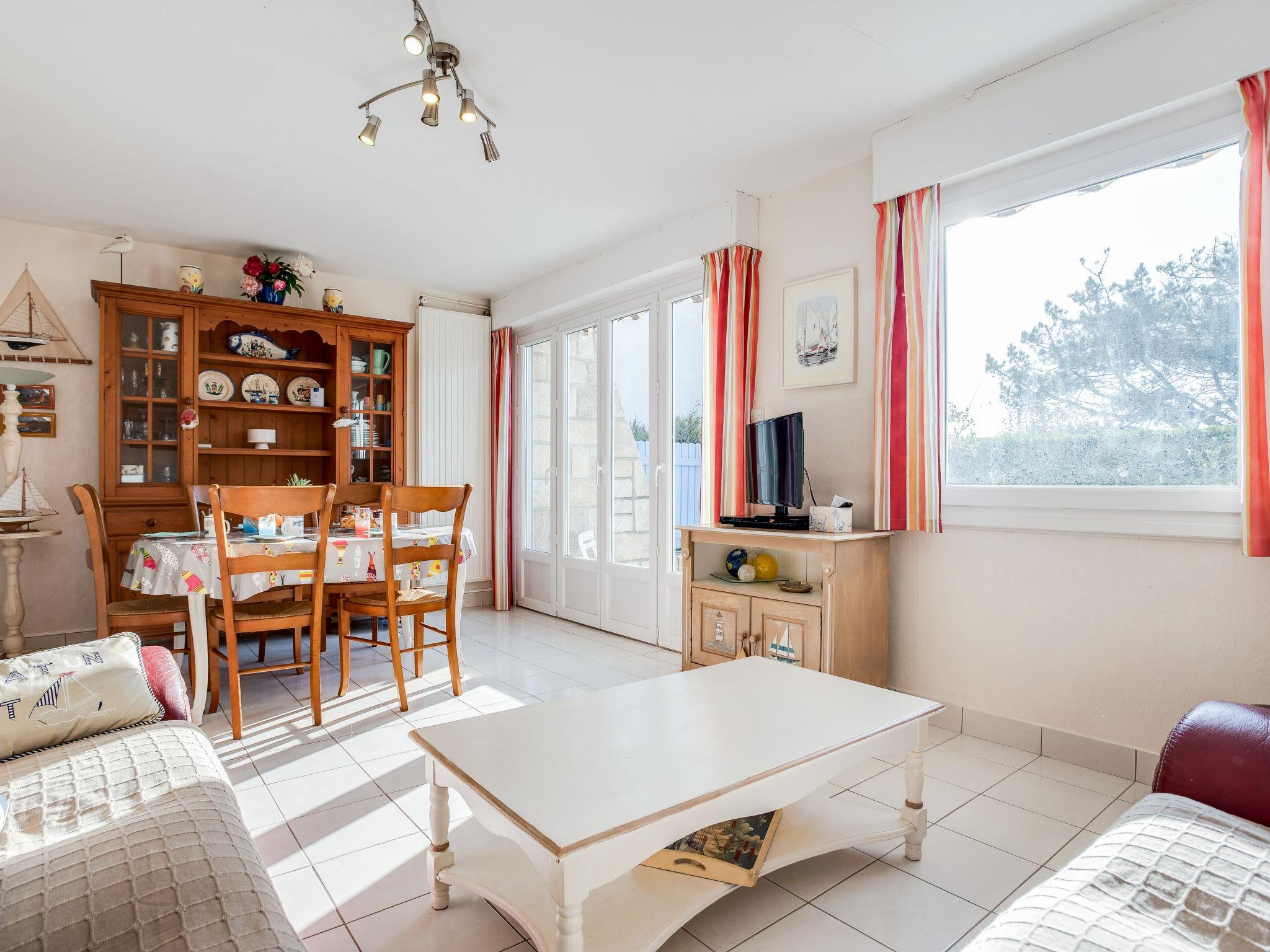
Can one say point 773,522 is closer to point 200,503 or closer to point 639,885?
point 639,885

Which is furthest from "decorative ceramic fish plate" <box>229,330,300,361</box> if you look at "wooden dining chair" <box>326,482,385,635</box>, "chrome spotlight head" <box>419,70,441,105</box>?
"chrome spotlight head" <box>419,70,441,105</box>

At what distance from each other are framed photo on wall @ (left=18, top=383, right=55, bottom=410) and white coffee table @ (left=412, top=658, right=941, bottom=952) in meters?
4.14

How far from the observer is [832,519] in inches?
121

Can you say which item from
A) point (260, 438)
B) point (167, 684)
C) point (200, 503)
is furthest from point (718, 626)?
point (260, 438)

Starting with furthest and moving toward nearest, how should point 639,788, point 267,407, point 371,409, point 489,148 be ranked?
1. point 371,409
2. point 267,407
3. point 489,148
4. point 639,788

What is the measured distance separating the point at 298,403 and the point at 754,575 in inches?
137

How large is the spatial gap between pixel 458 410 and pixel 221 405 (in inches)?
66.7

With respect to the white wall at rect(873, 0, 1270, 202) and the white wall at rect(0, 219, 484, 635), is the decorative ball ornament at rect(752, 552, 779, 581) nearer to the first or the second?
the white wall at rect(873, 0, 1270, 202)

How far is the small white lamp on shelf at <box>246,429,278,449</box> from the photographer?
4.78 m

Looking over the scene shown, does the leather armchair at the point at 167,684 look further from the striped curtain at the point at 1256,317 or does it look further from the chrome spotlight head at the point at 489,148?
the striped curtain at the point at 1256,317

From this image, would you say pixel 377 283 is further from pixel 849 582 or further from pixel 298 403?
pixel 849 582

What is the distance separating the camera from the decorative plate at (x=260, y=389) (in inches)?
190

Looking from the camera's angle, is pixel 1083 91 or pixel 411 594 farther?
pixel 411 594

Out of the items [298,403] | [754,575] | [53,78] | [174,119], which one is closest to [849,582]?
[754,575]
